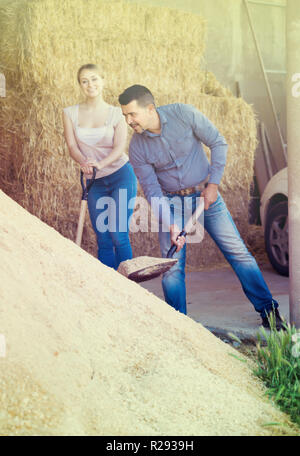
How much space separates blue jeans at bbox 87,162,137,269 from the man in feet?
1.71

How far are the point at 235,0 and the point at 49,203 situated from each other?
12.9 feet

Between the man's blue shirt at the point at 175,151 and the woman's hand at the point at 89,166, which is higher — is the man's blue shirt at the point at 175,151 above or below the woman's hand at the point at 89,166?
above

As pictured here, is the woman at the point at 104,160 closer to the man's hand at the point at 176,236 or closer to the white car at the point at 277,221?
the man's hand at the point at 176,236

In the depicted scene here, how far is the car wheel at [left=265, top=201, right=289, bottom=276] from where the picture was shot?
17.4 ft

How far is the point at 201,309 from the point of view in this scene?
14.0ft

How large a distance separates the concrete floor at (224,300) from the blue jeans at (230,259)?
0.20 meters

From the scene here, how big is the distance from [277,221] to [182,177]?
77.5 inches

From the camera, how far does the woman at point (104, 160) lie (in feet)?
13.8

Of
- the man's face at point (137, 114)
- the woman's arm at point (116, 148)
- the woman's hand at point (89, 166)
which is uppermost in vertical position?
the man's face at point (137, 114)

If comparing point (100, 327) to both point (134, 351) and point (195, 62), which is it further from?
point (195, 62)

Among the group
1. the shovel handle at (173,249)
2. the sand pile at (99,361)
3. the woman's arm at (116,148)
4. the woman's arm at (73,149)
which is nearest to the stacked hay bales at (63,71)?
the woman's arm at (73,149)

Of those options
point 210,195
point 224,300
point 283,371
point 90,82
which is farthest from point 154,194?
point 283,371

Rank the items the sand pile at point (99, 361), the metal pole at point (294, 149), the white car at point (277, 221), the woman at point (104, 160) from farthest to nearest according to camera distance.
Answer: the white car at point (277, 221), the woman at point (104, 160), the metal pole at point (294, 149), the sand pile at point (99, 361)

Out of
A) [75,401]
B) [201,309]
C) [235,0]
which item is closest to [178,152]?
A: [201,309]
